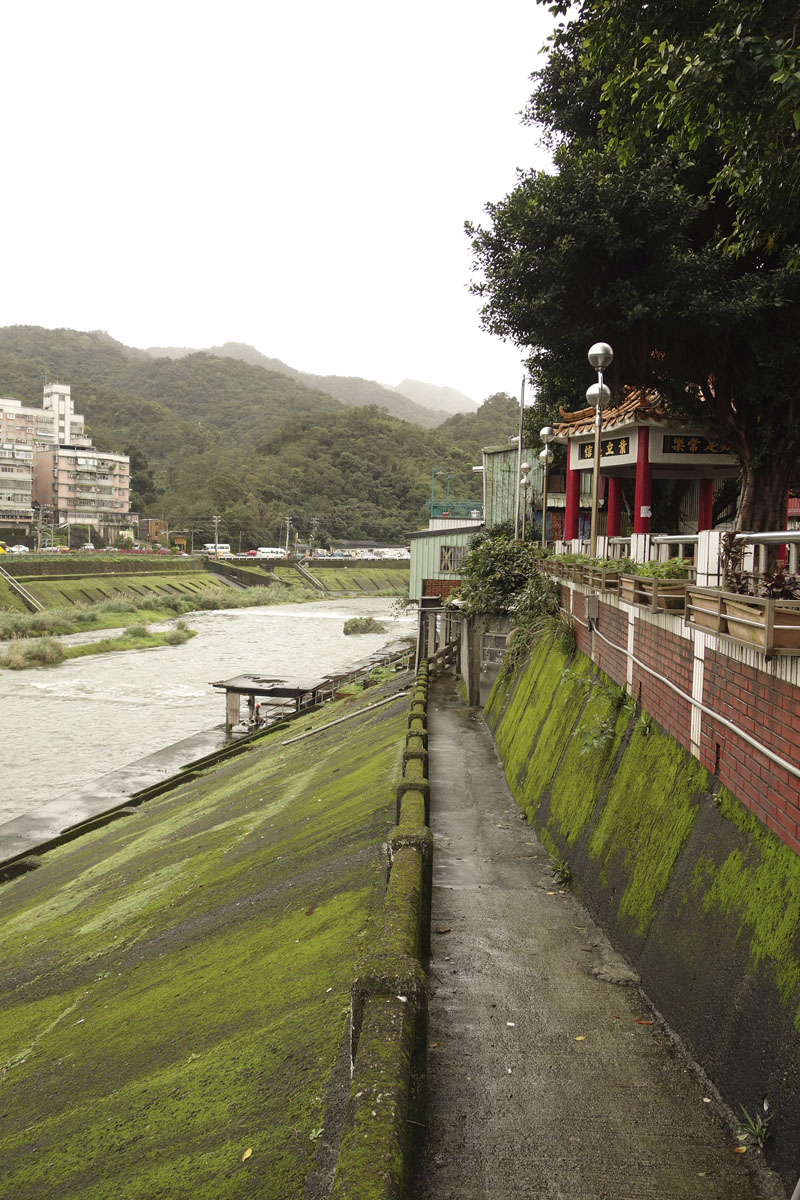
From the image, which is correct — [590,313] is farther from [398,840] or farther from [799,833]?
[799,833]

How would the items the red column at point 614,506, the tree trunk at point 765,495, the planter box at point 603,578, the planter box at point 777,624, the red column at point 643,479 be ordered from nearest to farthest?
the planter box at point 777,624, the planter box at point 603,578, the tree trunk at point 765,495, the red column at point 643,479, the red column at point 614,506

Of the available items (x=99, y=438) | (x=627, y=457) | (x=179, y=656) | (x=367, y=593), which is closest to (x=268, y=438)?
(x=99, y=438)

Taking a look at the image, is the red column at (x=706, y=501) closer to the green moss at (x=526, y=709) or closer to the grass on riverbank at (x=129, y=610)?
the green moss at (x=526, y=709)

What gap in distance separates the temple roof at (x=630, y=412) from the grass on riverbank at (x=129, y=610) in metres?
38.1

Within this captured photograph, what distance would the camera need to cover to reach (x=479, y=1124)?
13.9ft

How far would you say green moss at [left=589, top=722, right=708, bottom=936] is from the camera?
18.1 ft

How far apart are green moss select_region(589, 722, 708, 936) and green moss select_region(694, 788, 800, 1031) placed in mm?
561

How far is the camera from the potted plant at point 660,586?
20.6 ft

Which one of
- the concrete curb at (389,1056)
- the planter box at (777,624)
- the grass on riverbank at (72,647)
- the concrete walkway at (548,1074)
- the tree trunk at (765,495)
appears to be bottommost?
the grass on riverbank at (72,647)

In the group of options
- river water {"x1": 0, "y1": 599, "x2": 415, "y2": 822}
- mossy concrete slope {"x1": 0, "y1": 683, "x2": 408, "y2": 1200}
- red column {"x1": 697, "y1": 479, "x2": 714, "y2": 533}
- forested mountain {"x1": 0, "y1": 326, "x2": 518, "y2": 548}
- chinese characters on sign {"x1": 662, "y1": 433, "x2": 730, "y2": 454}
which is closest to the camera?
mossy concrete slope {"x1": 0, "y1": 683, "x2": 408, "y2": 1200}

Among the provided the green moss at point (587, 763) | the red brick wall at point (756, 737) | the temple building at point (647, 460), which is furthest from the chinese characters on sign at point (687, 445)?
the red brick wall at point (756, 737)

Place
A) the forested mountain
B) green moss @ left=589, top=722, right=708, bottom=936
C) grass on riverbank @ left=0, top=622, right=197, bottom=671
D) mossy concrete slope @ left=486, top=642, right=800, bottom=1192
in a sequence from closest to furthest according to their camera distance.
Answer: mossy concrete slope @ left=486, top=642, right=800, bottom=1192 < green moss @ left=589, top=722, right=708, bottom=936 < grass on riverbank @ left=0, top=622, right=197, bottom=671 < the forested mountain

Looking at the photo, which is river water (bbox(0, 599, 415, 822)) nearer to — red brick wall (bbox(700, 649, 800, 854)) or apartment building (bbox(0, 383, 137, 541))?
red brick wall (bbox(700, 649, 800, 854))

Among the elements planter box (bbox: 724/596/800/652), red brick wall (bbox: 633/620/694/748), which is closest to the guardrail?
red brick wall (bbox: 633/620/694/748)
